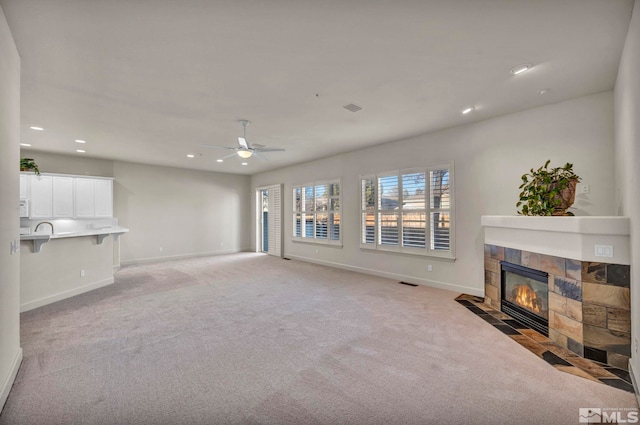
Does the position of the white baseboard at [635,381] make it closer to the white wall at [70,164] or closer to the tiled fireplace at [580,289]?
the tiled fireplace at [580,289]

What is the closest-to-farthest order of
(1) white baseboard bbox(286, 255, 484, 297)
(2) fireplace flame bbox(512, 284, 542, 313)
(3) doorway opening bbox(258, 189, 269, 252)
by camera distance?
(2) fireplace flame bbox(512, 284, 542, 313) → (1) white baseboard bbox(286, 255, 484, 297) → (3) doorway opening bbox(258, 189, 269, 252)

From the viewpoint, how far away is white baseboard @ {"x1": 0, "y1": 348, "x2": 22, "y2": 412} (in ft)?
6.52

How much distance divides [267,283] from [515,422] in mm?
4353

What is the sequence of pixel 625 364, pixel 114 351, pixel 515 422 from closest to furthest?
pixel 515 422, pixel 625 364, pixel 114 351

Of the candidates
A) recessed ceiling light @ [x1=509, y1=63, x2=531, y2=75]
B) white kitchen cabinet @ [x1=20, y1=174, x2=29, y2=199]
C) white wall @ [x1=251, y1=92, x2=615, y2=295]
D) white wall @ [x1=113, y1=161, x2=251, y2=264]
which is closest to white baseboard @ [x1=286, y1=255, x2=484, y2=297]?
white wall @ [x1=251, y1=92, x2=615, y2=295]

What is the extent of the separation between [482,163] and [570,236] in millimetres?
2013

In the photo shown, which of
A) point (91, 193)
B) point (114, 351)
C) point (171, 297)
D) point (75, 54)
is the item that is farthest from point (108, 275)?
point (75, 54)

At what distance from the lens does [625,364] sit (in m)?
2.41

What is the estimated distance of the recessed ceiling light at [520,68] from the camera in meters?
2.82

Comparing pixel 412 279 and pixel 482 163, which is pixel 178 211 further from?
pixel 482 163

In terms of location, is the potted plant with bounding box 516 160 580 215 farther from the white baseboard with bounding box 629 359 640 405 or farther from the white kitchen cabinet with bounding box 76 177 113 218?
the white kitchen cabinet with bounding box 76 177 113 218

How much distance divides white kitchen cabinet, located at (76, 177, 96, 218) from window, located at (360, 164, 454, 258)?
6.64 meters

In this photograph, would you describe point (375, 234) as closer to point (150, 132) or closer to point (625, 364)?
point (625, 364)

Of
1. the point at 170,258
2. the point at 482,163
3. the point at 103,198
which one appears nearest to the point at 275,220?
the point at 170,258
